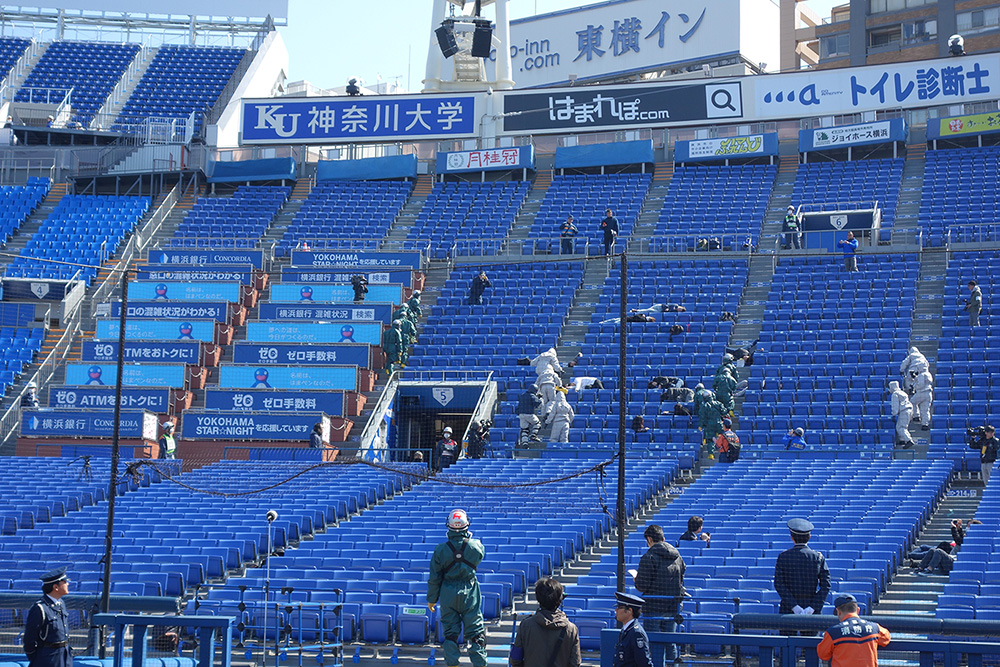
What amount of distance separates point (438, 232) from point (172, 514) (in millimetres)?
20591

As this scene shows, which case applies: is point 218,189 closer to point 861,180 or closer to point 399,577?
A: point 861,180

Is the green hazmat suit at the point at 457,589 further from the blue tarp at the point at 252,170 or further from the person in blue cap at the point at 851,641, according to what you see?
the blue tarp at the point at 252,170

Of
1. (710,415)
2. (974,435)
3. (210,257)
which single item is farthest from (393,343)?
(974,435)

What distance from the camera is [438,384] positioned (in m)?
29.1

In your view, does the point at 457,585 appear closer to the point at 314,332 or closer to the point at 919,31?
the point at 314,332

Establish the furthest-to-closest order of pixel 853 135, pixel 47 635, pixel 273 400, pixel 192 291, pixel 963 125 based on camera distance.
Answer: pixel 853 135 → pixel 963 125 → pixel 192 291 → pixel 273 400 → pixel 47 635

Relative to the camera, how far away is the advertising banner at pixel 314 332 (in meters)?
31.3

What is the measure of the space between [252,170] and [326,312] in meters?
13.8

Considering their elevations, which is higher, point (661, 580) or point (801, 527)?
point (801, 527)

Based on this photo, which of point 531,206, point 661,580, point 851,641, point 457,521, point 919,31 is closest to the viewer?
point 851,641

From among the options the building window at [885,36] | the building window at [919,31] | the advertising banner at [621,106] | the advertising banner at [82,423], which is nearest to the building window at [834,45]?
the building window at [885,36]

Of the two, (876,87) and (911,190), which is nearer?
(911,190)

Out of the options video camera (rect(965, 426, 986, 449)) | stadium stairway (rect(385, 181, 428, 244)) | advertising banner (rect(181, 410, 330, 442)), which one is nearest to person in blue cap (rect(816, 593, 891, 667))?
video camera (rect(965, 426, 986, 449))

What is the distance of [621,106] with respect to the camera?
137 ft
